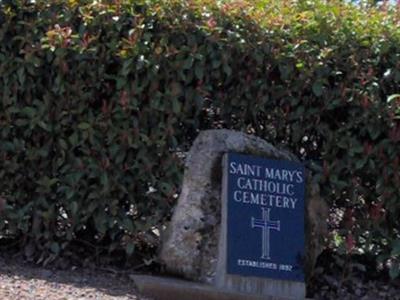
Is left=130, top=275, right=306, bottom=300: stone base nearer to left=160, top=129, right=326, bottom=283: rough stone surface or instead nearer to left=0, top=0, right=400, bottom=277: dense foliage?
left=160, top=129, right=326, bottom=283: rough stone surface

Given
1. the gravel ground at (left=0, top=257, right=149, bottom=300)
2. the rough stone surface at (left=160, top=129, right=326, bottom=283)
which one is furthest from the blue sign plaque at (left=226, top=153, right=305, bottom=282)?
the gravel ground at (left=0, top=257, right=149, bottom=300)

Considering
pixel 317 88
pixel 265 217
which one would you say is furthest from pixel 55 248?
pixel 317 88

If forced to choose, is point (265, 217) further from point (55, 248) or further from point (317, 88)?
point (55, 248)

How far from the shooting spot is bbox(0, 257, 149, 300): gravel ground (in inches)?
250

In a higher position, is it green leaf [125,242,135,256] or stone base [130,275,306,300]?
green leaf [125,242,135,256]

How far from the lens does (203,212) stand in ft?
22.4

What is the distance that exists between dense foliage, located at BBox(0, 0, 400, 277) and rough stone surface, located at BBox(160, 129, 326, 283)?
6.5 inches

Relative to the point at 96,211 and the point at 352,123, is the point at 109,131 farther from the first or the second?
the point at 352,123

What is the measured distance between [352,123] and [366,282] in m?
1.22

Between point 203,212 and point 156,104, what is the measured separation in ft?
2.69

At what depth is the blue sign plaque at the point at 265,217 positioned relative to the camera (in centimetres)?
679

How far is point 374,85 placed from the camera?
6.95 metres

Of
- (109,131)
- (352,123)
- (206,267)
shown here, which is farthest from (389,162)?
(109,131)

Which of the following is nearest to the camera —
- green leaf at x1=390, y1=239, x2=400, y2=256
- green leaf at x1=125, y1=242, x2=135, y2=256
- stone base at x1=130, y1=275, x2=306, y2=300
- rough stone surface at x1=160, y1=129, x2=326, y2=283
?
stone base at x1=130, y1=275, x2=306, y2=300
